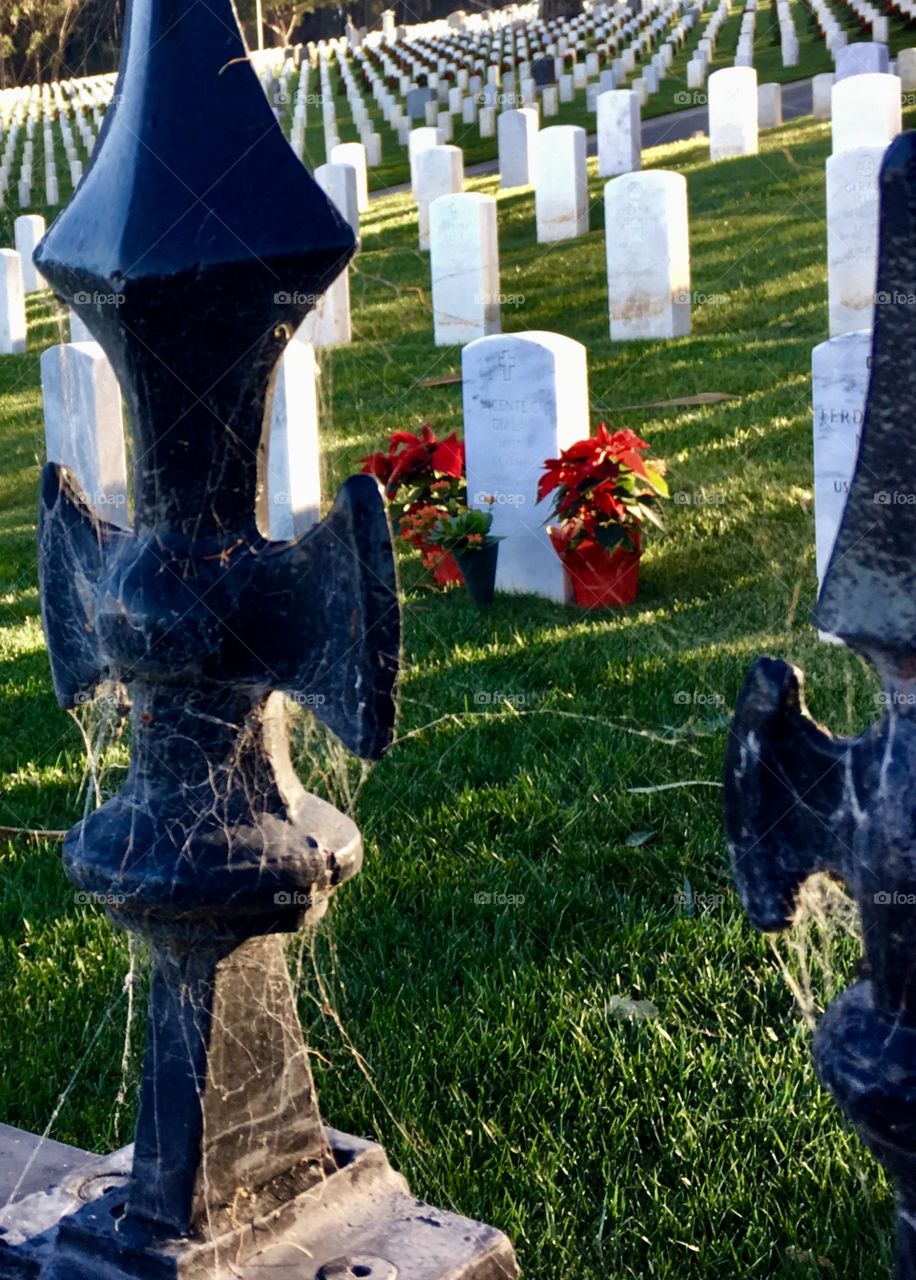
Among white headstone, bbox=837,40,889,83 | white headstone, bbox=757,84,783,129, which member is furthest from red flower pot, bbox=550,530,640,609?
white headstone, bbox=757,84,783,129

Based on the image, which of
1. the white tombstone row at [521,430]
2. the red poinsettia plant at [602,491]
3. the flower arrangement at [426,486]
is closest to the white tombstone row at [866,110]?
the white tombstone row at [521,430]

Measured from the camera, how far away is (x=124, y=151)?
162 cm

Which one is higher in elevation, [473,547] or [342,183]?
[342,183]

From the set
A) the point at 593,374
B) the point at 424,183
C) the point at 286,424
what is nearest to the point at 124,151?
the point at 286,424

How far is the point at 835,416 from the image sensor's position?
17.4 ft

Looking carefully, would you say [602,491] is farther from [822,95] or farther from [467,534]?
[822,95]

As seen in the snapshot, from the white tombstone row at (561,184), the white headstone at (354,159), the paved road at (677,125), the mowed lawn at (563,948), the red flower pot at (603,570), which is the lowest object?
the mowed lawn at (563,948)

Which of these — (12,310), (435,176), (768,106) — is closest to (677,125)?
(768,106)

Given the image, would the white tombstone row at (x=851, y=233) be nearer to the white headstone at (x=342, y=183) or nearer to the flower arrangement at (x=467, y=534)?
the flower arrangement at (x=467, y=534)

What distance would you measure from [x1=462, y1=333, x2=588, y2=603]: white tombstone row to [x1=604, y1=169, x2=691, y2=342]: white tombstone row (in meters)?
3.21

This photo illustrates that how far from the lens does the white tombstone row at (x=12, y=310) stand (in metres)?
13.3

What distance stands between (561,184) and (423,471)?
7535 millimetres

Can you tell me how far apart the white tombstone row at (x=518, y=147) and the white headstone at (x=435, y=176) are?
1.87 meters

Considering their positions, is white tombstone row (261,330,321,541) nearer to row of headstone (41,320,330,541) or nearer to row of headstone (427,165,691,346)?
row of headstone (41,320,330,541)
